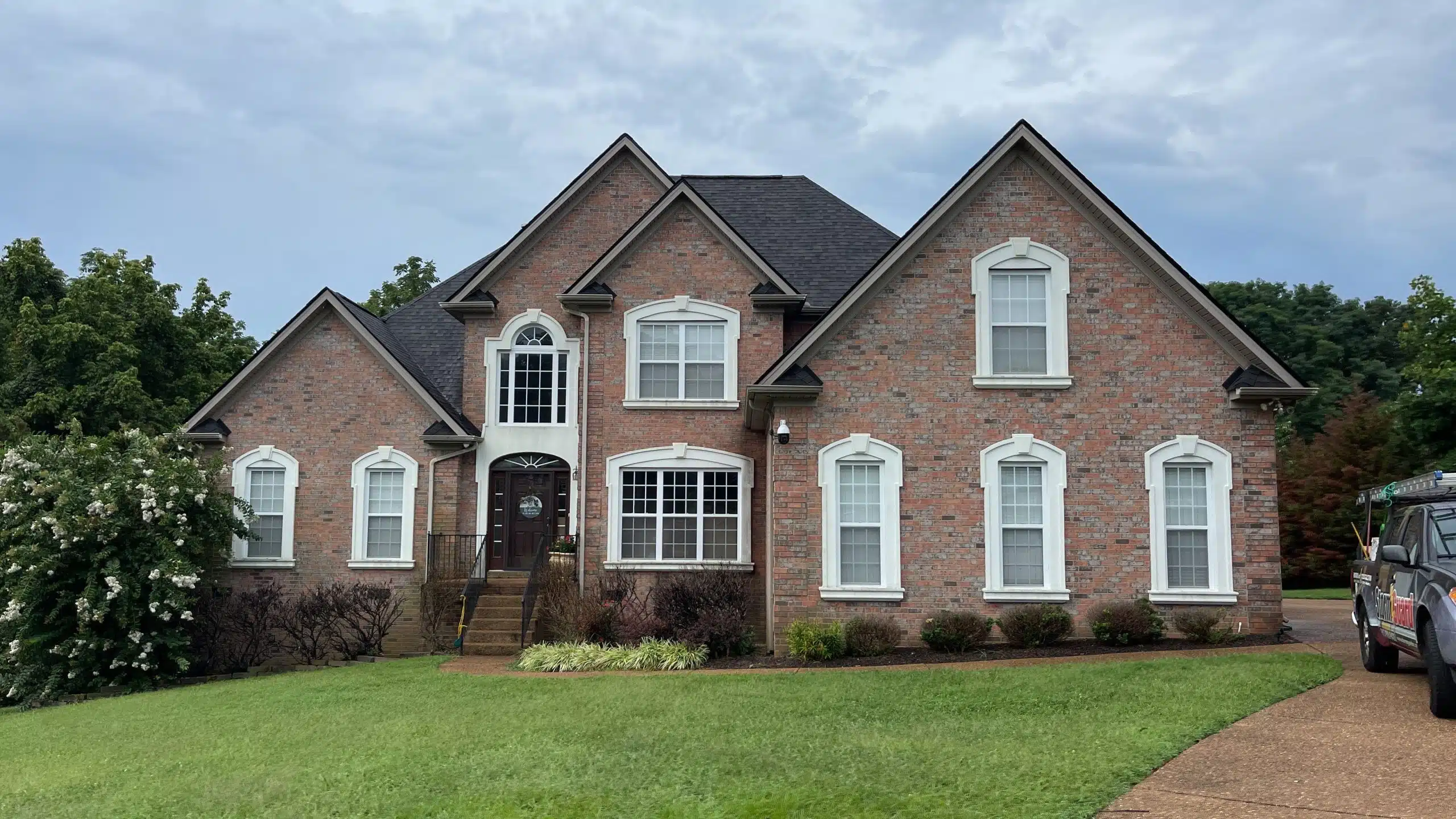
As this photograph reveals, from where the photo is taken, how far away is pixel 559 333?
21391mm

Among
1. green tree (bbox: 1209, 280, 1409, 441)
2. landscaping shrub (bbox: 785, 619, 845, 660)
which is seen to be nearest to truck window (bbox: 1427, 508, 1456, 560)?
landscaping shrub (bbox: 785, 619, 845, 660)

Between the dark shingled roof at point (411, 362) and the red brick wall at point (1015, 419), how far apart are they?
7.10m

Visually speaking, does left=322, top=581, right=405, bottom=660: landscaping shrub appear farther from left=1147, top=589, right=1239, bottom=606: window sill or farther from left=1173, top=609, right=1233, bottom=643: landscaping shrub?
left=1173, top=609, right=1233, bottom=643: landscaping shrub

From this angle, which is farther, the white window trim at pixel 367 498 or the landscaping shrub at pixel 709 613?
the white window trim at pixel 367 498

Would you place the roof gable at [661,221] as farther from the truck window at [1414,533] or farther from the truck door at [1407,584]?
the truck door at [1407,584]

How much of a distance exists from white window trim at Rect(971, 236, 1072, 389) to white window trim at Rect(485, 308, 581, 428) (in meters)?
7.74

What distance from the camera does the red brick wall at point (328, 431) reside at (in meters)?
20.9

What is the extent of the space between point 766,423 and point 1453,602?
1088 centimetres

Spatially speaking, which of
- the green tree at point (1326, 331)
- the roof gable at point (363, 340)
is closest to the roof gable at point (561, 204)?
the roof gable at point (363, 340)

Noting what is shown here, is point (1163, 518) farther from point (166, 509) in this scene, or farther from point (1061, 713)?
point (166, 509)

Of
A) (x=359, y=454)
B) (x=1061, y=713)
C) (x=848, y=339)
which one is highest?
(x=848, y=339)

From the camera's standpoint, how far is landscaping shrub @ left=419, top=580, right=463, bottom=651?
790 inches

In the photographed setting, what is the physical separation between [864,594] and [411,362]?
10.2 metres

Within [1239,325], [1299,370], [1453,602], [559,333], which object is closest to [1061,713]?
[1453,602]
